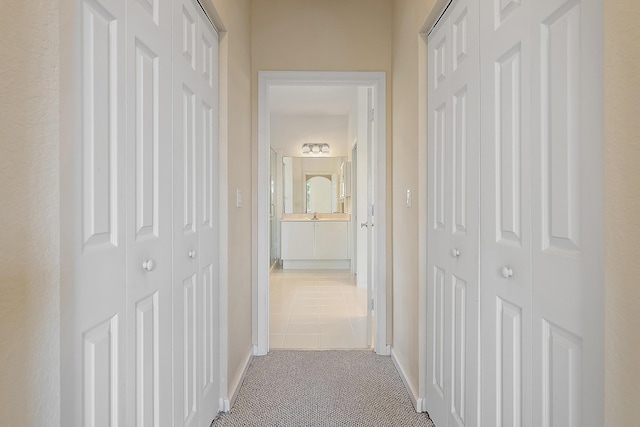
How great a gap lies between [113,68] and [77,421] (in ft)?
2.61

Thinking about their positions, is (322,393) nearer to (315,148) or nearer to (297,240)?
(297,240)

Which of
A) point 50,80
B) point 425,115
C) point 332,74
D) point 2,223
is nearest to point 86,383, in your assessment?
point 2,223

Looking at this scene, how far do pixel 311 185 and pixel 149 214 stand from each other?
20.4 ft

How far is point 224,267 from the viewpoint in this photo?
2018 mm

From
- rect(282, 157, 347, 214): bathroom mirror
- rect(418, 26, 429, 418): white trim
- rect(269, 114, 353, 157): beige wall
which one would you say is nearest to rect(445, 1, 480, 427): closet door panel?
rect(418, 26, 429, 418): white trim

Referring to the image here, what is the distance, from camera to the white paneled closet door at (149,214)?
104 centimetres

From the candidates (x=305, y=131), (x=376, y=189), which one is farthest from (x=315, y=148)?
(x=376, y=189)

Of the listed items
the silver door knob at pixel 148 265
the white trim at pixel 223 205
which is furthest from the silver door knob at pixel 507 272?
the white trim at pixel 223 205

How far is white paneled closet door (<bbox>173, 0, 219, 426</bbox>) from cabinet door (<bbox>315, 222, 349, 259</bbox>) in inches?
184

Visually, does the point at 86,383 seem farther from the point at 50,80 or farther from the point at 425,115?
the point at 425,115

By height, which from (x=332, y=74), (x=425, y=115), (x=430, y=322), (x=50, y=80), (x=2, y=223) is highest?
(x=332, y=74)

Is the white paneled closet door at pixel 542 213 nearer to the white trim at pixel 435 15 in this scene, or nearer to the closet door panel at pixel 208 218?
the white trim at pixel 435 15

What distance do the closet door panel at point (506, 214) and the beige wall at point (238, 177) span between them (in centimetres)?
126

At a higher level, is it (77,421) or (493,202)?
(493,202)
